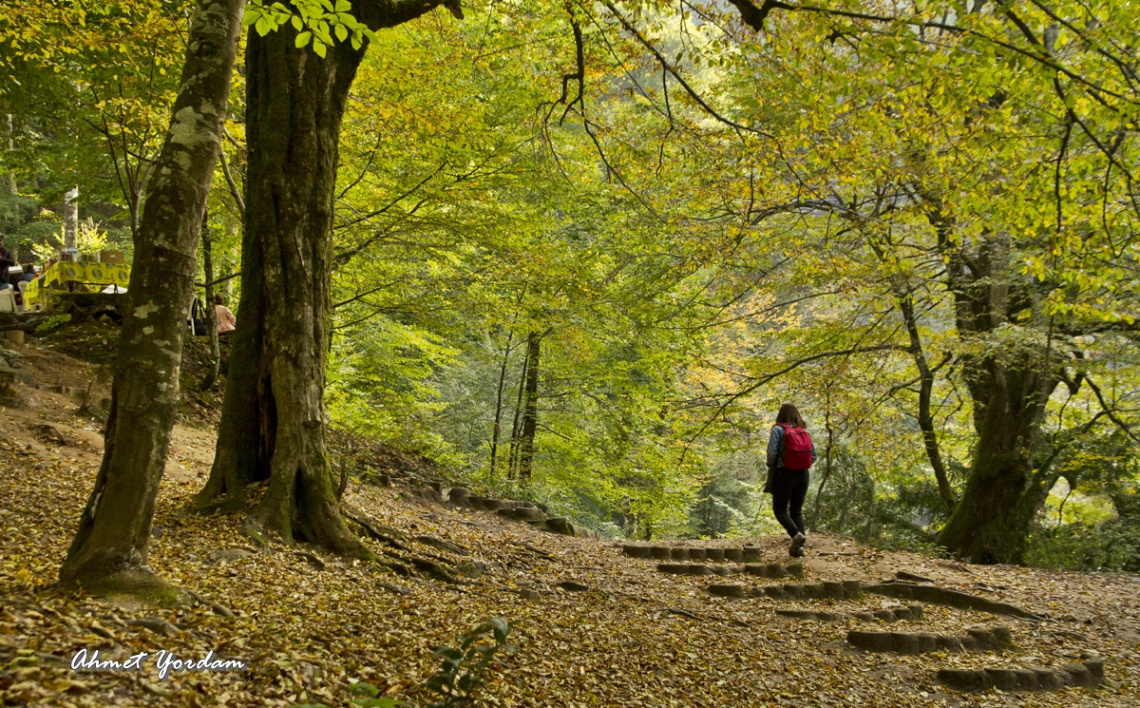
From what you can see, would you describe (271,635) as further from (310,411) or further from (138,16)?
(138,16)

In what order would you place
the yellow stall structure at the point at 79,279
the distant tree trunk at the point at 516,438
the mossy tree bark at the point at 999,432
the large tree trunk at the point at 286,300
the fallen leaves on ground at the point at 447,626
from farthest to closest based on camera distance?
1. the distant tree trunk at the point at 516,438
2. the yellow stall structure at the point at 79,279
3. the mossy tree bark at the point at 999,432
4. the large tree trunk at the point at 286,300
5. the fallen leaves on ground at the point at 447,626

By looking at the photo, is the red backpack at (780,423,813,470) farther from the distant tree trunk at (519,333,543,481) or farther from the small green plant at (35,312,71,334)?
the small green plant at (35,312,71,334)

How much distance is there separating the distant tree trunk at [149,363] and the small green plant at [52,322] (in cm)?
867

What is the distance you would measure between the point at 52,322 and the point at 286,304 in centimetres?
719

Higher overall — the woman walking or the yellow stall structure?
the yellow stall structure

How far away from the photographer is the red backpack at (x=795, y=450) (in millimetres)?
7930

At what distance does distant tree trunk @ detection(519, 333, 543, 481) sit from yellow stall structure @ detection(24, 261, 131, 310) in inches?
308

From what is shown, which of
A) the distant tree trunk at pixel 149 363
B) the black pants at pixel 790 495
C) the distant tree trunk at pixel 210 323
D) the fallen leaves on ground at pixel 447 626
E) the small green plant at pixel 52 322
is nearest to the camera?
the fallen leaves on ground at pixel 447 626

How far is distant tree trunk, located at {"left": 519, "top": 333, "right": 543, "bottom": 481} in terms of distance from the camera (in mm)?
15672

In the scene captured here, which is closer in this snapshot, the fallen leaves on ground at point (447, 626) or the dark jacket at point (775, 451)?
the fallen leaves on ground at point (447, 626)

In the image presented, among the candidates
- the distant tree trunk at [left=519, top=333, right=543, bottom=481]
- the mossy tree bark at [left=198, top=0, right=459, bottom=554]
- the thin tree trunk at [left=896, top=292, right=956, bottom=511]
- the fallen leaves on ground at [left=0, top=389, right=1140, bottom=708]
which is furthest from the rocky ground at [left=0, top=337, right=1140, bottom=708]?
the distant tree trunk at [left=519, top=333, right=543, bottom=481]

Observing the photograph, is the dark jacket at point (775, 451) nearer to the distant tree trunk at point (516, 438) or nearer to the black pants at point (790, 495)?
the black pants at point (790, 495)

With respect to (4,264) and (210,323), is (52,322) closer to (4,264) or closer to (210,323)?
(210,323)

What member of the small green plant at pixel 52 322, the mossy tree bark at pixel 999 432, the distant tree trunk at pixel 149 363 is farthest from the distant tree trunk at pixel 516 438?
the distant tree trunk at pixel 149 363
